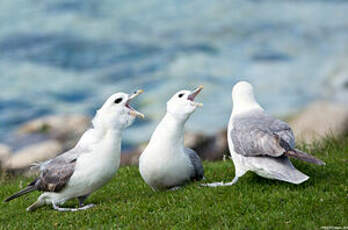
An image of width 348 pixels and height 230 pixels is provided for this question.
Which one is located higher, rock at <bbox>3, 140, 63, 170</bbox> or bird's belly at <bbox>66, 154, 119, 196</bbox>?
bird's belly at <bbox>66, 154, 119, 196</bbox>

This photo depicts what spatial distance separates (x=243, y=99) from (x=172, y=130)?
1.30 meters

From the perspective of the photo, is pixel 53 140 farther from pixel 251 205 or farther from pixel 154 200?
pixel 251 205

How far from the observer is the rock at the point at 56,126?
19.5m

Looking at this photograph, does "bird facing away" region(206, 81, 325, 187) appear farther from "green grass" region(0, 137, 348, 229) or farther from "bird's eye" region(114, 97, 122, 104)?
"bird's eye" region(114, 97, 122, 104)

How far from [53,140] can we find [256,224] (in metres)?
13.7

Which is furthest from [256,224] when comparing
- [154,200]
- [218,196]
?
[154,200]

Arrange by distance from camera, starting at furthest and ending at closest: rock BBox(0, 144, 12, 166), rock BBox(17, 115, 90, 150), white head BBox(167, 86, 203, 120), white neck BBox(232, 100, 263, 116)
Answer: rock BBox(17, 115, 90, 150)
rock BBox(0, 144, 12, 166)
white neck BBox(232, 100, 263, 116)
white head BBox(167, 86, 203, 120)

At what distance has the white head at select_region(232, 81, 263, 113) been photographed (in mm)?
8273

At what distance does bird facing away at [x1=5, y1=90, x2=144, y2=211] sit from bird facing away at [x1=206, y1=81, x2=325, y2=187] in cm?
151

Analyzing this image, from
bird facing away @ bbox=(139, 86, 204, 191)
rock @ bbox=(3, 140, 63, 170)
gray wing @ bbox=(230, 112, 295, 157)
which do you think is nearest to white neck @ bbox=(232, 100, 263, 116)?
gray wing @ bbox=(230, 112, 295, 157)

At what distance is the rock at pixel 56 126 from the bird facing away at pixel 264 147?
1236 cm

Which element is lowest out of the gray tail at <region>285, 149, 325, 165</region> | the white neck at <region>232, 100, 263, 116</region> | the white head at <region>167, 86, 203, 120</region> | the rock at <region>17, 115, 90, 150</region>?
the rock at <region>17, 115, 90, 150</region>

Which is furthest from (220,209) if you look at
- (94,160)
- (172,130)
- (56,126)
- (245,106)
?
(56,126)

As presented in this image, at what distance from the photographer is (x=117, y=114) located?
24.7ft
